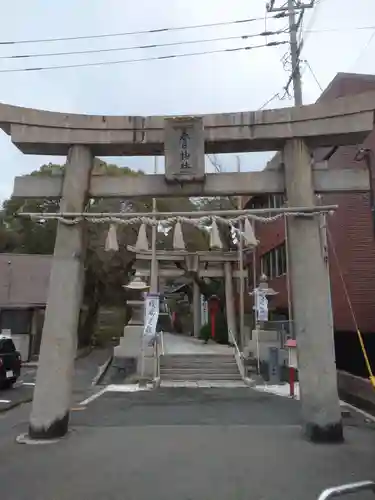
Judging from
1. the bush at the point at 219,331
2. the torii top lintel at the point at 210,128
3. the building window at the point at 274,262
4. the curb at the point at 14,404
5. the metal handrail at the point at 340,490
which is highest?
the building window at the point at 274,262

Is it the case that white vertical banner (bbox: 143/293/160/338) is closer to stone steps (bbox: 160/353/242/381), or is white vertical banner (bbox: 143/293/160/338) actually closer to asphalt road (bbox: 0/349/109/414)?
stone steps (bbox: 160/353/242/381)

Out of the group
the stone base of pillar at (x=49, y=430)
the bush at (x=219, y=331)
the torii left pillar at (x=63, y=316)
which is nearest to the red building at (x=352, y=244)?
the torii left pillar at (x=63, y=316)

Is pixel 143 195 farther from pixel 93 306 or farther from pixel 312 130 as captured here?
pixel 93 306

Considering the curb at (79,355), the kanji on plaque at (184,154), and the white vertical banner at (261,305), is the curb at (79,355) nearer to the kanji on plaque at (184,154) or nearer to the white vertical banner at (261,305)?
the white vertical banner at (261,305)

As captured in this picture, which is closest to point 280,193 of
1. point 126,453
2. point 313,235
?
point 313,235

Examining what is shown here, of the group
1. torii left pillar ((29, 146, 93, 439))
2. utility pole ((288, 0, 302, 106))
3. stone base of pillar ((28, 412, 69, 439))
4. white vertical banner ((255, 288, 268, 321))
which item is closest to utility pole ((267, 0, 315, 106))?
utility pole ((288, 0, 302, 106))

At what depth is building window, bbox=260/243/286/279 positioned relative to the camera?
960 inches

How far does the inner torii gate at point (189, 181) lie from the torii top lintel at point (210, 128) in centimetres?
2

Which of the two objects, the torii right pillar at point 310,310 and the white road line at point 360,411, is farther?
the white road line at point 360,411

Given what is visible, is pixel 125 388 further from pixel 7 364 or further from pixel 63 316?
pixel 63 316

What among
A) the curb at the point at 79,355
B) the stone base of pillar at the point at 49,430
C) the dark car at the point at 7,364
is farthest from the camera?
the curb at the point at 79,355

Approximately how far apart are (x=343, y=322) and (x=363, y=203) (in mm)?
4004

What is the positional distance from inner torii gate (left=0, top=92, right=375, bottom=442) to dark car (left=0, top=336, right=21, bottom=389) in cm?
787

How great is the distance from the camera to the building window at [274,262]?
960 inches
